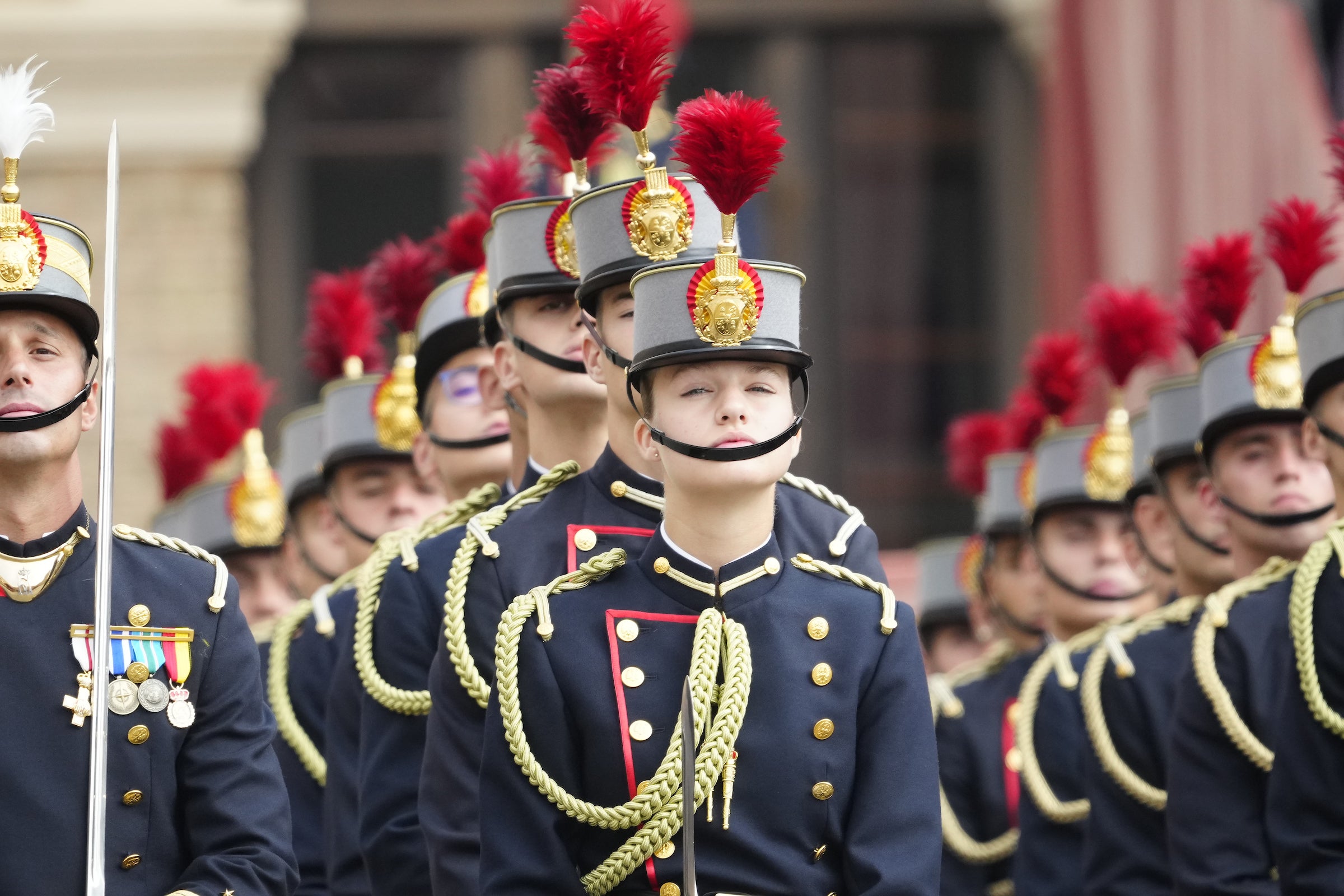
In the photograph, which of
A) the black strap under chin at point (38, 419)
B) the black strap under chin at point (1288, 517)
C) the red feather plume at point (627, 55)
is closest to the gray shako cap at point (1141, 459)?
the black strap under chin at point (1288, 517)

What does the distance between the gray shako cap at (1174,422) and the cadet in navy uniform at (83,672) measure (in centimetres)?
333

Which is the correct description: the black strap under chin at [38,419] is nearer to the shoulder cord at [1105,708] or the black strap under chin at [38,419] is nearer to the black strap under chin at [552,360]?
the black strap under chin at [552,360]

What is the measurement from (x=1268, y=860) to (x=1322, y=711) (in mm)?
646

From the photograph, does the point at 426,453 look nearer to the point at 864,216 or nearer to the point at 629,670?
the point at 629,670

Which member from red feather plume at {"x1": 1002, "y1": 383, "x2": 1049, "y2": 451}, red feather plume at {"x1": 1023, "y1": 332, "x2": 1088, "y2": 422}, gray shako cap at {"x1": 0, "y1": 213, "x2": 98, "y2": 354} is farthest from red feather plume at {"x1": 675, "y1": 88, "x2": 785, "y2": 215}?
red feather plume at {"x1": 1002, "y1": 383, "x2": 1049, "y2": 451}

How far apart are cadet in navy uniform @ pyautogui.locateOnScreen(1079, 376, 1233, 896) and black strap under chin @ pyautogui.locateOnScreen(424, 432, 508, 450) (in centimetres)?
176

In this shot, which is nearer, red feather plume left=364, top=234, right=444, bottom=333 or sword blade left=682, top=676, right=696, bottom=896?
sword blade left=682, top=676, right=696, bottom=896

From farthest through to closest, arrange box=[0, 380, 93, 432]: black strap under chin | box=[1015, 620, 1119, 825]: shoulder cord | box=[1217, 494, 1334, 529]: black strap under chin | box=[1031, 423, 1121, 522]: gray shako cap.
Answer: box=[1031, 423, 1121, 522]: gray shako cap
box=[1015, 620, 1119, 825]: shoulder cord
box=[1217, 494, 1334, 529]: black strap under chin
box=[0, 380, 93, 432]: black strap under chin

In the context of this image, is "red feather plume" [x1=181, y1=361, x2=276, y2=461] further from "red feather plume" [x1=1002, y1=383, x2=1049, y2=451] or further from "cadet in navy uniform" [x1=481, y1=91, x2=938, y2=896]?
"cadet in navy uniform" [x1=481, y1=91, x2=938, y2=896]

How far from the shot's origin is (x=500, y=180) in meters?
5.85

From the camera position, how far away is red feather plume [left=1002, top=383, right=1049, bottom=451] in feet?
27.2

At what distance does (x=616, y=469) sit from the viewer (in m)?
4.40

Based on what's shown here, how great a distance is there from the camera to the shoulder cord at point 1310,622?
445cm

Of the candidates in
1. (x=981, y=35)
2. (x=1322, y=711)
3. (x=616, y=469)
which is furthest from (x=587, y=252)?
(x=981, y=35)
